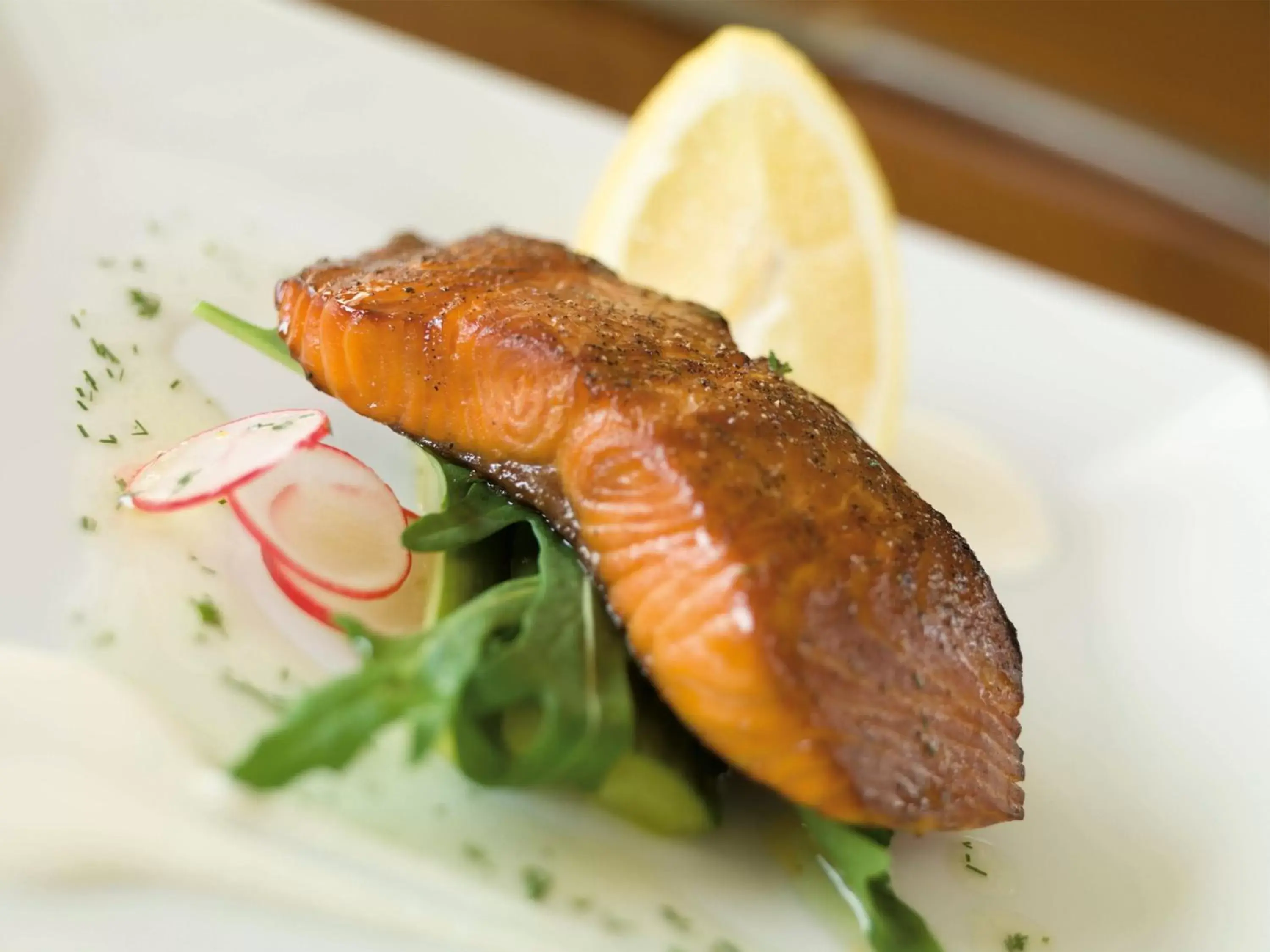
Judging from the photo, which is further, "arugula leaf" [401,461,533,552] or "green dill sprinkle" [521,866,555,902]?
"arugula leaf" [401,461,533,552]

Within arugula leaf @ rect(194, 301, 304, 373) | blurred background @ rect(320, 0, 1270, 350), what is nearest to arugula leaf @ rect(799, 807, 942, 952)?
arugula leaf @ rect(194, 301, 304, 373)

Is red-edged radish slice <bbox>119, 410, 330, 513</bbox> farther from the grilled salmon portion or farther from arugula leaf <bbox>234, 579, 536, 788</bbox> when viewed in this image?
arugula leaf <bbox>234, 579, 536, 788</bbox>

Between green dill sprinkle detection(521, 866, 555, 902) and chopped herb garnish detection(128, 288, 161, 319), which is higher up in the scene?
chopped herb garnish detection(128, 288, 161, 319)

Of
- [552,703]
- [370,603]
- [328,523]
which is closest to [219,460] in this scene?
[328,523]

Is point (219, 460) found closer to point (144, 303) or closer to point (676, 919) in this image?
point (144, 303)

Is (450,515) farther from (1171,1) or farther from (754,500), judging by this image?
(1171,1)

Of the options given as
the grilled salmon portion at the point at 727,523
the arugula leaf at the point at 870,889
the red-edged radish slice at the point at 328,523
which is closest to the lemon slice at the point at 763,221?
the grilled salmon portion at the point at 727,523
